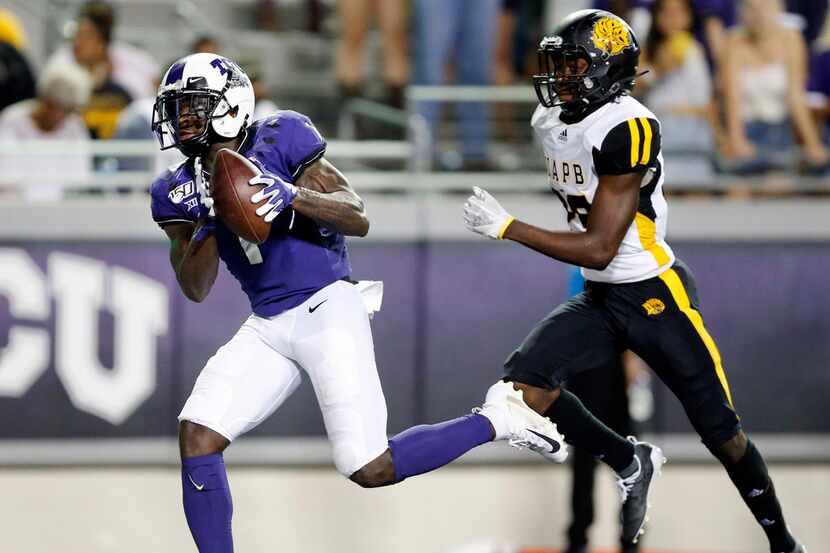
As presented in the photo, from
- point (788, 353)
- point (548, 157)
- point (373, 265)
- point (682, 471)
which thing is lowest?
point (682, 471)

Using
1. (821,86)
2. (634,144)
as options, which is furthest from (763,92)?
(634,144)

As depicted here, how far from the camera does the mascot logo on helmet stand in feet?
16.5

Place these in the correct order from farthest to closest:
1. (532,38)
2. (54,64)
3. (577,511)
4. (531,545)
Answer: (532,38)
(54,64)
(531,545)
(577,511)

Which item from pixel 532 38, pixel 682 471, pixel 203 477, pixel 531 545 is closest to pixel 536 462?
pixel 682 471

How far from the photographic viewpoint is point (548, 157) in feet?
17.1

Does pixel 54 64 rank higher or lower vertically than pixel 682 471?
higher

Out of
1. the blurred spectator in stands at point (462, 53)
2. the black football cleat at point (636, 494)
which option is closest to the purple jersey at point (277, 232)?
the black football cleat at point (636, 494)

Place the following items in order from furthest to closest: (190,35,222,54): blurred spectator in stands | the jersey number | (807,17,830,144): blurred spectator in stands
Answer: (807,17,830,144): blurred spectator in stands, (190,35,222,54): blurred spectator in stands, the jersey number

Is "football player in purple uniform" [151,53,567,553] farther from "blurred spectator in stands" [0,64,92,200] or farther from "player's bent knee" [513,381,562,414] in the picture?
"blurred spectator in stands" [0,64,92,200]

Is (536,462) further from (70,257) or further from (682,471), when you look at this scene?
(70,257)

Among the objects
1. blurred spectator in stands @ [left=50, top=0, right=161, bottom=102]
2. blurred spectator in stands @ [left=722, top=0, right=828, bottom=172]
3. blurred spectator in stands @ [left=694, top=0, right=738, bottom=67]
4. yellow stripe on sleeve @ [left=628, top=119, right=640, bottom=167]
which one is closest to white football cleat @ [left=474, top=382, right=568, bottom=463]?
yellow stripe on sleeve @ [left=628, top=119, right=640, bottom=167]

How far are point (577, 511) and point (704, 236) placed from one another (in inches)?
94.9

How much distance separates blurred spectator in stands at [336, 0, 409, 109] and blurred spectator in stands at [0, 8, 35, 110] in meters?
1.95

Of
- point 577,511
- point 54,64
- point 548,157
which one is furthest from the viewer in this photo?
point 54,64
